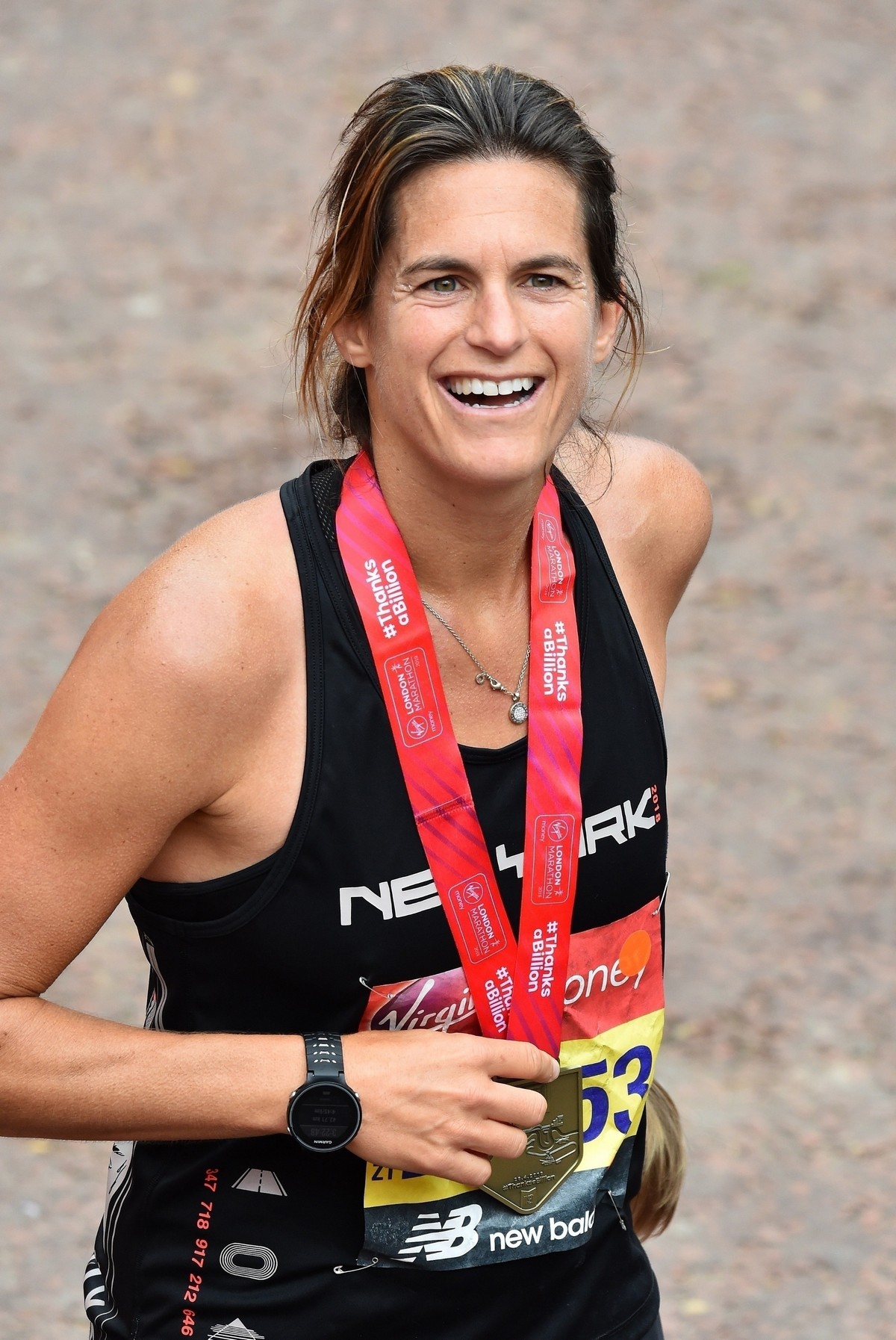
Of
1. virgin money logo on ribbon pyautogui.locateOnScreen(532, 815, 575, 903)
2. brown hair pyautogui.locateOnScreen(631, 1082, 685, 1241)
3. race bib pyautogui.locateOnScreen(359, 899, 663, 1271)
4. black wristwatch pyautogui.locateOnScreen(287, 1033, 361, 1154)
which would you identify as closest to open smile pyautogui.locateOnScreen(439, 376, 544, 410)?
virgin money logo on ribbon pyautogui.locateOnScreen(532, 815, 575, 903)

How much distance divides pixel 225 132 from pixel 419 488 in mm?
7721

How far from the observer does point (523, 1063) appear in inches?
82.9

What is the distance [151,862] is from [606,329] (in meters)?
0.98

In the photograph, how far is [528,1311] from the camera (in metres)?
2.28

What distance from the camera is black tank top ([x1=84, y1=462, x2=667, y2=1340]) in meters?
2.04

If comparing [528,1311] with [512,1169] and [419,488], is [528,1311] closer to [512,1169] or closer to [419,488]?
[512,1169]

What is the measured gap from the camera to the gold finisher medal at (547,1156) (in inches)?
86.4

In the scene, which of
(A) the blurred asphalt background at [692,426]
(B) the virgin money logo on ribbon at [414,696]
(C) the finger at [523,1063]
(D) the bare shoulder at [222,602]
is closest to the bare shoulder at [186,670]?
(D) the bare shoulder at [222,602]

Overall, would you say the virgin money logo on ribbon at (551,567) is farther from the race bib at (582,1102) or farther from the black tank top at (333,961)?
the race bib at (582,1102)

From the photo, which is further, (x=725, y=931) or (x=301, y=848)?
(x=725, y=931)

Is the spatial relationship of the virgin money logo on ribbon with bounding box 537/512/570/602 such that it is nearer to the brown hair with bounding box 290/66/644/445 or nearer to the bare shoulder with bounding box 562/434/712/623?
the bare shoulder with bounding box 562/434/712/623

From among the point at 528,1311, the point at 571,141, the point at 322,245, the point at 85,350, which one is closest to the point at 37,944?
the point at 528,1311

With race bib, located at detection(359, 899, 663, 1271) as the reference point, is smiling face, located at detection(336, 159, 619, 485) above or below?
above

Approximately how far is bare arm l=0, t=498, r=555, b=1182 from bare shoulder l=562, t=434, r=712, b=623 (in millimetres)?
616
